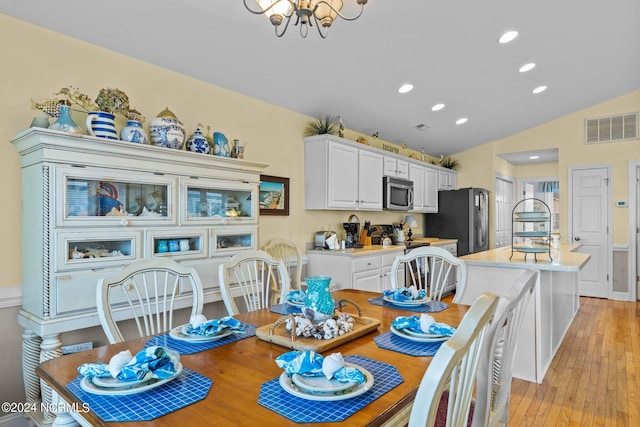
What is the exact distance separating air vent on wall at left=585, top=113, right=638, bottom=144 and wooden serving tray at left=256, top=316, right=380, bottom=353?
6183 millimetres

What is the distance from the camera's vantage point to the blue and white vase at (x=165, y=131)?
96.2 inches

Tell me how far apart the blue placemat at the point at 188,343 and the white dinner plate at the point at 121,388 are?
283mm

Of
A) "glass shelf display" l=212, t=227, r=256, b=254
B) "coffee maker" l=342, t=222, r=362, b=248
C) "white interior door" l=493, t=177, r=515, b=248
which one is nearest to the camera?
"glass shelf display" l=212, t=227, r=256, b=254

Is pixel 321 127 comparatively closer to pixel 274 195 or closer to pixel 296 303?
pixel 274 195

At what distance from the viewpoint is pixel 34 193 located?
6.42 feet

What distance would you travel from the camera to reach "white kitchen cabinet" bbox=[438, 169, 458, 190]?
6516 mm

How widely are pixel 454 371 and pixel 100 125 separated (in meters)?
2.22

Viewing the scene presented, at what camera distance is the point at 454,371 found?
2.65 feet

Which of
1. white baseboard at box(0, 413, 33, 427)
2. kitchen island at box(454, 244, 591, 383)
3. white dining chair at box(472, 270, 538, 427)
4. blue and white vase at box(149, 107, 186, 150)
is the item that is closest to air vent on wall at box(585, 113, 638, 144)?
kitchen island at box(454, 244, 591, 383)

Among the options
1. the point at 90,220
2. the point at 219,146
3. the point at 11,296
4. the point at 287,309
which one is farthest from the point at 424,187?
the point at 11,296

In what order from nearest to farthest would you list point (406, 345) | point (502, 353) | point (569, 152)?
point (502, 353)
point (406, 345)
point (569, 152)

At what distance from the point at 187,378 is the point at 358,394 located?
0.52m

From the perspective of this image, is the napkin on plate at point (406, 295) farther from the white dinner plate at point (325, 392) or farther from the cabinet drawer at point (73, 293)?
the cabinet drawer at point (73, 293)

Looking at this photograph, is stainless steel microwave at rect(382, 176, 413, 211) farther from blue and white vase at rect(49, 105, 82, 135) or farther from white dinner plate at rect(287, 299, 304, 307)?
blue and white vase at rect(49, 105, 82, 135)
